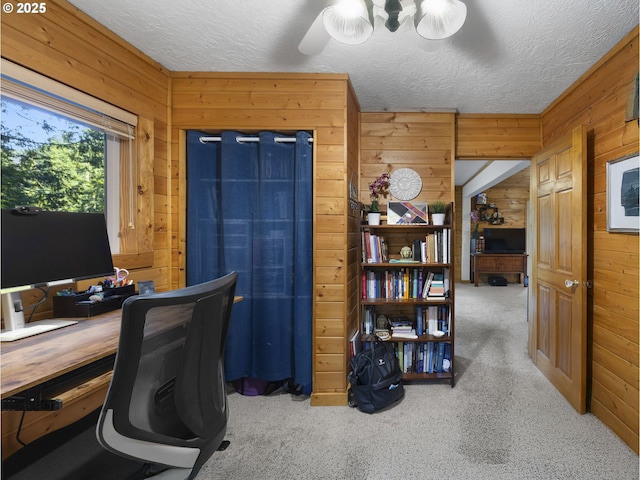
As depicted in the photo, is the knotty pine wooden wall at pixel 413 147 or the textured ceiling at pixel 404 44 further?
the knotty pine wooden wall at pixel 413 147

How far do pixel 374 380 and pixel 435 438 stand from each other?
51 cm

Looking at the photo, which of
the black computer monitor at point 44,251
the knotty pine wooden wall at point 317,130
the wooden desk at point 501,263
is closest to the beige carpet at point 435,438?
the knotty pine wooden wall at point 317,130

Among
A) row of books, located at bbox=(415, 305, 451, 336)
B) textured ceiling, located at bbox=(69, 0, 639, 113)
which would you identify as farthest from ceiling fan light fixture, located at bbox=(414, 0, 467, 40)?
row of books, located at bbox=(415, 305, 451, 336)

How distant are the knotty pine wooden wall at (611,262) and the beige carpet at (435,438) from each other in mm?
211

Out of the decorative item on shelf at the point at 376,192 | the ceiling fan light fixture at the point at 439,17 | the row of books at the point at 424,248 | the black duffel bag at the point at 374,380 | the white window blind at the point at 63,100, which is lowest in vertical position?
the black duffel bag at the point at 374,380

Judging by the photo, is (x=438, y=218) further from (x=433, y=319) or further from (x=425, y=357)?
(x=425, y=357)

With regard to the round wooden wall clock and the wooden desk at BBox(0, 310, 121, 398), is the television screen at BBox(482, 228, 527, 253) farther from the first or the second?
the wooden desk at BBox(0, 310, 121, 398)

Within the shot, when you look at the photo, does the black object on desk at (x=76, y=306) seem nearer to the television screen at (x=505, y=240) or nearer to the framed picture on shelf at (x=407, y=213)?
the framed picture on shelf at (x=407, y=213)

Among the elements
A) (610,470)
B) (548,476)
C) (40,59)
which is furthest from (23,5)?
(610,470)

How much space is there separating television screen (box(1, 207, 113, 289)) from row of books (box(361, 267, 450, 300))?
6.28 ft

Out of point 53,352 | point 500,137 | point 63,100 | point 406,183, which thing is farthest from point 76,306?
point 500,137

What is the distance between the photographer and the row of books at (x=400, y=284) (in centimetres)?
277

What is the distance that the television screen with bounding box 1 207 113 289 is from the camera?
1.24 meters

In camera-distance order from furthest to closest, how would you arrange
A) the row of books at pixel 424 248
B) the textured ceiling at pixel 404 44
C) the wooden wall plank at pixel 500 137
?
the wooden wall plank at pixel 500 137, the row of books at pixel 424 248, the textured ceiling at pixel 404 44
